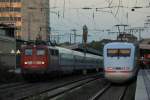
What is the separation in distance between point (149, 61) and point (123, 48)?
2223 inches

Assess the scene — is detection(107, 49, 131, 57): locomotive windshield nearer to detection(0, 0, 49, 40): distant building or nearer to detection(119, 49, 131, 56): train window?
detection(119, 49, 131, 56): train window

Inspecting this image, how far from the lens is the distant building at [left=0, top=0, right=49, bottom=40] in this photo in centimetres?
6700

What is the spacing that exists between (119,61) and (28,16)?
46836 mm

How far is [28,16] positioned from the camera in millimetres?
79438

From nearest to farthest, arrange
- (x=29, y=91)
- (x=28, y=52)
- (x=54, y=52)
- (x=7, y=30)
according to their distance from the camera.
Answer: (x=29, y=91) < (x=28, y=52) < (x=54, y=52) < (x=7, y=30)

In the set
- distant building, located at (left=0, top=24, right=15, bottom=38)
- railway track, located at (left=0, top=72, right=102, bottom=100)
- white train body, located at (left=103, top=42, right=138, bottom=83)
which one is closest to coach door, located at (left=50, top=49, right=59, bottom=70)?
railway track, located at (left=0, top=72, right=102, bottom=100)

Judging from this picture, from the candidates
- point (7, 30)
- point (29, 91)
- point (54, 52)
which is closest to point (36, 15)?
point (7, 30)

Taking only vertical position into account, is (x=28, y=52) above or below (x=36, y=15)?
below

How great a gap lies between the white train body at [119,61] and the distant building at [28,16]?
18.0 meters

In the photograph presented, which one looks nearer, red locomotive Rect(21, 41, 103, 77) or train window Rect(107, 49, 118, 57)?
train window Rect(107, 49, 118, 57)

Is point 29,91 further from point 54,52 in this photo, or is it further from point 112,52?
point 54,52

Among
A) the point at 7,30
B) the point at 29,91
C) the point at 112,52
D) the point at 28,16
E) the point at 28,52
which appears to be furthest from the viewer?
the point at 28,16

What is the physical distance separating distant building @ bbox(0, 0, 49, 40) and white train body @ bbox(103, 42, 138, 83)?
59.0ft

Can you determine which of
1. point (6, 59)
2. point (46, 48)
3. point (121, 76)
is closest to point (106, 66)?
point (121, 76)
